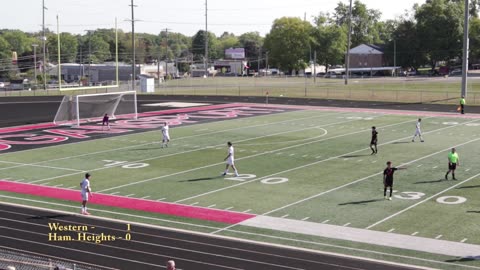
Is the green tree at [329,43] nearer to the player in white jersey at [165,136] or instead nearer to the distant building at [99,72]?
the distant building at [99,72]

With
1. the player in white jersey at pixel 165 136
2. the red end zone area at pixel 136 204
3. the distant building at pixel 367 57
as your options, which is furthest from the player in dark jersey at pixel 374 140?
the distant building at pixel 367 57

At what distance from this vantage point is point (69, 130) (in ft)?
147

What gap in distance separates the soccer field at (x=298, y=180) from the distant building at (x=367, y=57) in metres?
103

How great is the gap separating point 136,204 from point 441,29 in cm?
11267

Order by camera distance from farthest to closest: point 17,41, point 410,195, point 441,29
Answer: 1. point 17,41
2. point 441,29
3. point 410,195

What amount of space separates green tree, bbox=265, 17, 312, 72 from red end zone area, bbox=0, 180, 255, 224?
389 ft

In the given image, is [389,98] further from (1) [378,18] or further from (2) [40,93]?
(1) [378,18]

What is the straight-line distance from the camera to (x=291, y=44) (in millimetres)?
143375

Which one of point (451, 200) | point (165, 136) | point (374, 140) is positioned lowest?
point (451, 200)

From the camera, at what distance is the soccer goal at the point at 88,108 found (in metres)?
48.5

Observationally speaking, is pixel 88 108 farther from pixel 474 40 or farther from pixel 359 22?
pixel 359 22

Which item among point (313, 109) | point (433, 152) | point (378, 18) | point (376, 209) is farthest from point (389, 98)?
point (378, 18)

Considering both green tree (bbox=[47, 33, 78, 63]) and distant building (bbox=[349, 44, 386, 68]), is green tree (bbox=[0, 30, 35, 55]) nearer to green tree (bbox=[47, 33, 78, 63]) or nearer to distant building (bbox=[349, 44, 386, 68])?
green tree (bbox=[47, 33, 78, 63])

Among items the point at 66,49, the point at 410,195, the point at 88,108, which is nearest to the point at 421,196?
the point at 410,195
